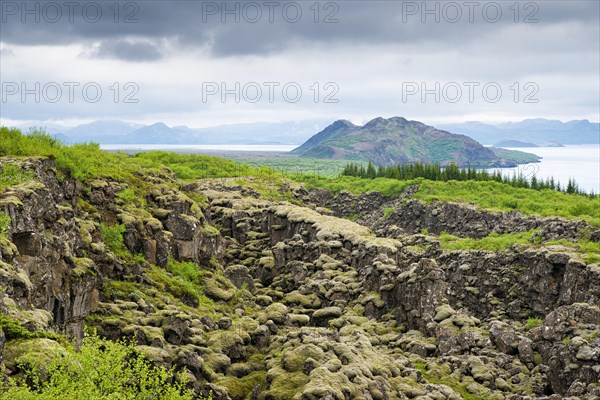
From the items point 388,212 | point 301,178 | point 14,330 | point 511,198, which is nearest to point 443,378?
point 14,330

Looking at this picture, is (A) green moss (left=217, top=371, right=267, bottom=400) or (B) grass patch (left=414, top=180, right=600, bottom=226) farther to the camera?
(B) grass patch (left=414, top=180, right=600, bottom=226)

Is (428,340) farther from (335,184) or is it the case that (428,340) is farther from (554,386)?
(335,184)

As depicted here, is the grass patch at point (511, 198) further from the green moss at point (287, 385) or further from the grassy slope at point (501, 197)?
the green moss at point (287, 385)

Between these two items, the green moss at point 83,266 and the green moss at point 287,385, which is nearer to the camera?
the green moss at point 287,385

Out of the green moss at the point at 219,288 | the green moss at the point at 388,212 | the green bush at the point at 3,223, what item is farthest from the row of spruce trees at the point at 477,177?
the green bush at the point at 3,223

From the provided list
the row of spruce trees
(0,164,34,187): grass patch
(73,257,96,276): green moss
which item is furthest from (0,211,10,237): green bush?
the row of spruce trees

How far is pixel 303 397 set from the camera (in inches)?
1681

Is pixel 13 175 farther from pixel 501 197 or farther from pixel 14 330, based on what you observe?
pixel 501 197

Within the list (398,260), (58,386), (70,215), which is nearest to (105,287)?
(70,215)

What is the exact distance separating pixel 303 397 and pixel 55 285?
1915cm

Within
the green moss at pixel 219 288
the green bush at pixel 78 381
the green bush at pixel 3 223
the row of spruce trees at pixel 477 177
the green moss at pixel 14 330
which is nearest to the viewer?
the green bush at pixel 78 381

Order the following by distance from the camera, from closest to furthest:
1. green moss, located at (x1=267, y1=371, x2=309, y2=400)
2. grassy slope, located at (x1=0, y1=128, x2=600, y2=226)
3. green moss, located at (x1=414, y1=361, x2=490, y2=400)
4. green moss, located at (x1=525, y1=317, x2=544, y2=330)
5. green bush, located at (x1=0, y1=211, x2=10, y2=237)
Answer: green bush, located at (x1=0, y1=211, x2=10, y2=237) → green moss, located at (x1=267, y1=371, x2=309, y2=400) → green moss, located at (x1=414, y1=361, x2=490, y2=400) → grassy slope, located at (x1=0, y1=128, x2=600, y2=226) → green moss, located at (x1=525, y1=317, x2=544, y2=330)

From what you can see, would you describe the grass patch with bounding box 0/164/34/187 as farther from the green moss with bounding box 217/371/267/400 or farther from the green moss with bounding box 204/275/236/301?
the green moss with bounding box 204/275/236/301

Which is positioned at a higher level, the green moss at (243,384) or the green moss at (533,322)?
the green moss at (243,384)
